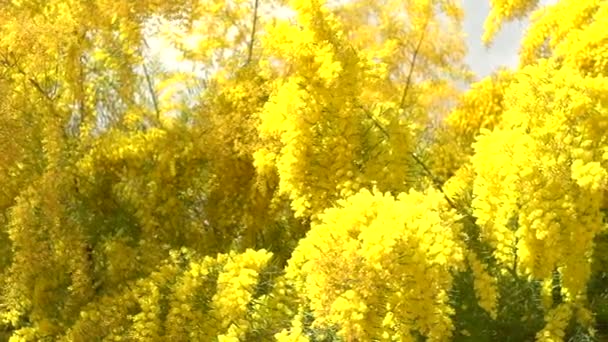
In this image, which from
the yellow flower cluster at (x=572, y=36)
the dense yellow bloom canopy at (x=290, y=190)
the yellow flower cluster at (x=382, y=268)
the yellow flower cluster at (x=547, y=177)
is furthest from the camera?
the yellow flower cluster at (x=572, y=36)

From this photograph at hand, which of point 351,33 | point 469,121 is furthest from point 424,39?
point 469,121

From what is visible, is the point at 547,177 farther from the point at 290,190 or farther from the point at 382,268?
the point at 290,190

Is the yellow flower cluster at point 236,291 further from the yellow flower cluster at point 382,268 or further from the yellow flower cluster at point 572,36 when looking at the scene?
the yellow flower cluster at point 572,36

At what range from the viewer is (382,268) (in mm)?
4559

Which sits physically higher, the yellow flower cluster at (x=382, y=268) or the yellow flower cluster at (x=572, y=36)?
the yellow flower cluster at (x=572, y=36)

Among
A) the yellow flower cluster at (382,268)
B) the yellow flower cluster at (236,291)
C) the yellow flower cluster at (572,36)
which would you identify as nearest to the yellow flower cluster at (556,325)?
the yellow flower cluster at (382,268)

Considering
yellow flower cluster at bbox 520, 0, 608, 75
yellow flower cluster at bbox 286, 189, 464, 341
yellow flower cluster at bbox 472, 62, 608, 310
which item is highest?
yellow flower cluster at bbox 520, 0, 608, 75

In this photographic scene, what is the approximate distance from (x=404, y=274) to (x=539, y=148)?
110 centimetres

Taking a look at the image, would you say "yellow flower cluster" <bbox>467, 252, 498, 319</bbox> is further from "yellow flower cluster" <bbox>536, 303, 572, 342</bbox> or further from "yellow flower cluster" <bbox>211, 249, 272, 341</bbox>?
"yellow flower cluster" <bbox>211, 249, 272, 341</bbox>

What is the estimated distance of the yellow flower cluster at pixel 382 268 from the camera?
452cm

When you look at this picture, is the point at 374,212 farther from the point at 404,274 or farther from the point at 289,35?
the point at 289,35

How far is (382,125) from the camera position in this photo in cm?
602

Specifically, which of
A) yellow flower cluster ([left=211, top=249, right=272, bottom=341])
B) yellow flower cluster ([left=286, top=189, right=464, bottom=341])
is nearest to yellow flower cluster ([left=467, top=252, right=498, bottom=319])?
yellow flower cluster ([left=286, top=189, right=464, bottom=341])

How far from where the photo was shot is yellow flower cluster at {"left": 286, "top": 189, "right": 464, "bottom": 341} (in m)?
4.52
